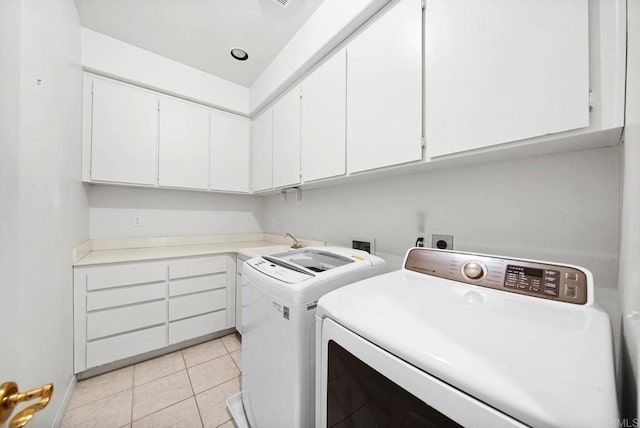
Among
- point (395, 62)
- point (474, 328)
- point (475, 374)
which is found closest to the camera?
point (475, 374)

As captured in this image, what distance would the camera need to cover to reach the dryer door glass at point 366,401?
0.47m

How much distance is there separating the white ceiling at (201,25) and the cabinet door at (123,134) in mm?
437

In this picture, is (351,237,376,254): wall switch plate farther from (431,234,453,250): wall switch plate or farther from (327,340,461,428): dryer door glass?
(327,340,461,428): dryer door glass

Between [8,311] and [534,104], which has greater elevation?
[534,104]

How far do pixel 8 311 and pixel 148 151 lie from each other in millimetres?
1887

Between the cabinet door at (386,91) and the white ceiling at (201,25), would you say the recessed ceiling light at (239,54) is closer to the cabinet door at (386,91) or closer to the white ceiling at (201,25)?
the white ceiling at (201,25)

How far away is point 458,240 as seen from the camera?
1197 millimetres

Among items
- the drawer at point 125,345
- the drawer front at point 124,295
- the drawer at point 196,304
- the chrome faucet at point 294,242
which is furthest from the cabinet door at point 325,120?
the drawer at point 125,345

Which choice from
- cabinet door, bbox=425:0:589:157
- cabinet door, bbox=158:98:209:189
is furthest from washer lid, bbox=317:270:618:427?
cabinet door, bbox=158:98:209:189

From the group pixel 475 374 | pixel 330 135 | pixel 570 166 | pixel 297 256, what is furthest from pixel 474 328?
pixel 330 135

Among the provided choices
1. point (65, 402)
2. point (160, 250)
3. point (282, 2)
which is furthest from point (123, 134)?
point (65, 402)

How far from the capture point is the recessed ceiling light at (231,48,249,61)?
6.73 ft

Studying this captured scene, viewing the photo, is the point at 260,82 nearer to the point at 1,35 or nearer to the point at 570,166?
the point at 1,35

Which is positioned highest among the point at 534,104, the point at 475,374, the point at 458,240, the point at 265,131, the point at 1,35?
the point at 265,131
